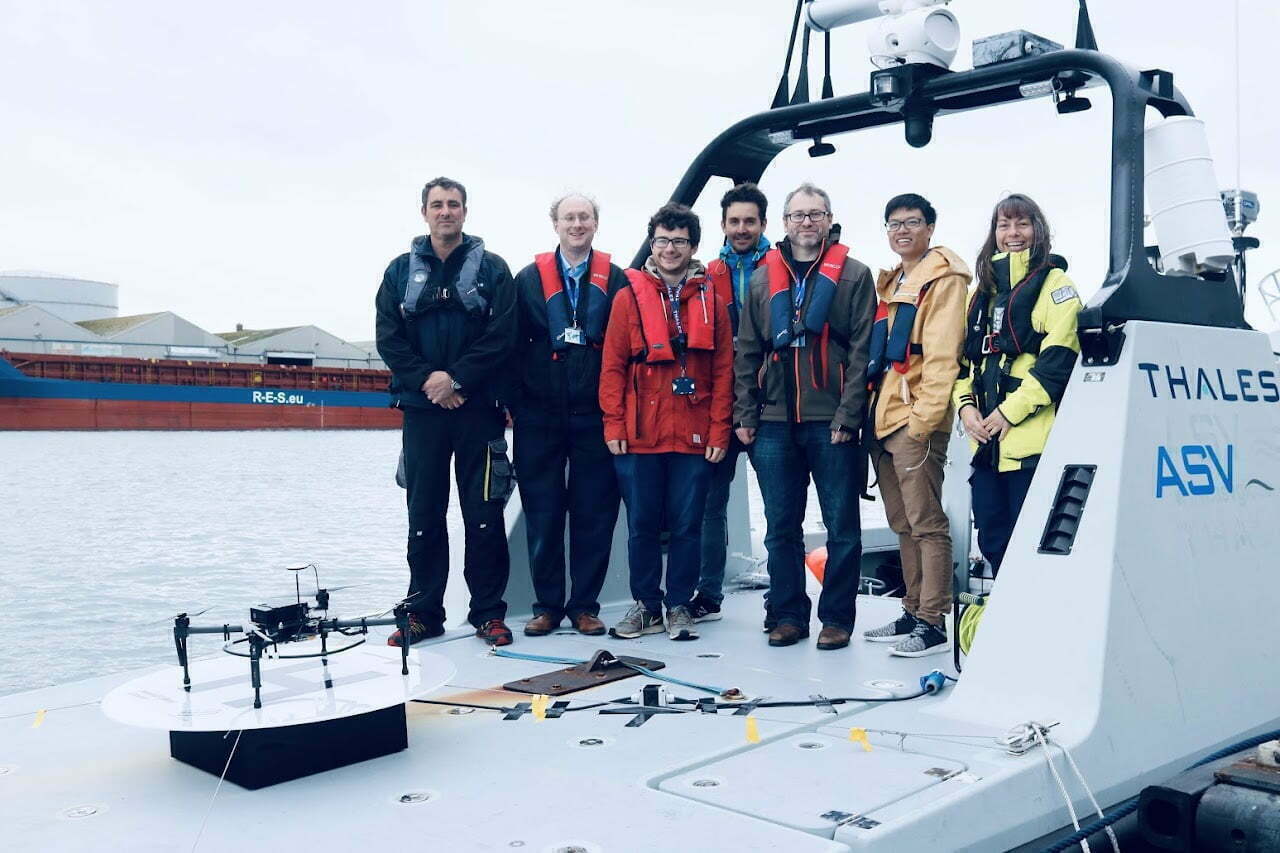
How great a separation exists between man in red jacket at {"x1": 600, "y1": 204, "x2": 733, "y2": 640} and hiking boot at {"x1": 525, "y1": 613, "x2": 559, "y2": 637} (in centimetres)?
24

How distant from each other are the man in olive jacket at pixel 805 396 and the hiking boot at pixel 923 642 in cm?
19

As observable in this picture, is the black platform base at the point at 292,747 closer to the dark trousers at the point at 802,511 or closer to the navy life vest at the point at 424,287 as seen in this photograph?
the dark trousers at the point at 802,511

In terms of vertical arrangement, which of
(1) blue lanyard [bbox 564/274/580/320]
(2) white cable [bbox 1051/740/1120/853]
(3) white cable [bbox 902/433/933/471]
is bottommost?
(2) white cable [bbox 1051/740/1120/853]

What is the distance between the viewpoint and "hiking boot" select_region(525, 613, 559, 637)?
12.0 ft

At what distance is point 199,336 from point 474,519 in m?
→ 51.7

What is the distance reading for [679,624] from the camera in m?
3.59

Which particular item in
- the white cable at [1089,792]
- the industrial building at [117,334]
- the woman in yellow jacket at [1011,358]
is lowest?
the white cable at [1089,792]

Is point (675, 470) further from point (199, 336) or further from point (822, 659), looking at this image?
point (199, 336)

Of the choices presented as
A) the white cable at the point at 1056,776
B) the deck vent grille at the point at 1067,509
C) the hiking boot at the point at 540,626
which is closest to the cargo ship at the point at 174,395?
the hiking boot at the point at 540,626

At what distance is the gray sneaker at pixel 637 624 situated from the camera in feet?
11.8

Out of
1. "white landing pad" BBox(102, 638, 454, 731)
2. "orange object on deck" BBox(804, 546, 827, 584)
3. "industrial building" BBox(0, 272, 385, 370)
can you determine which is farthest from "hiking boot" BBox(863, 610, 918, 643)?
"industrial building" BBox(0, 272, 385, 370)

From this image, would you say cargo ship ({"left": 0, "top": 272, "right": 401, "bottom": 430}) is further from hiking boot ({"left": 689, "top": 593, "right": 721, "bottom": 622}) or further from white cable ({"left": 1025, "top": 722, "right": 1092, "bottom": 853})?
white cable ({"left": 1025, "top": 722, "right": 1092, "bottom": 853})

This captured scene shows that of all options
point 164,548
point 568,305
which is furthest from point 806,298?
point 164,548

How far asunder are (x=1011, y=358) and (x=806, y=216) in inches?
31.6
